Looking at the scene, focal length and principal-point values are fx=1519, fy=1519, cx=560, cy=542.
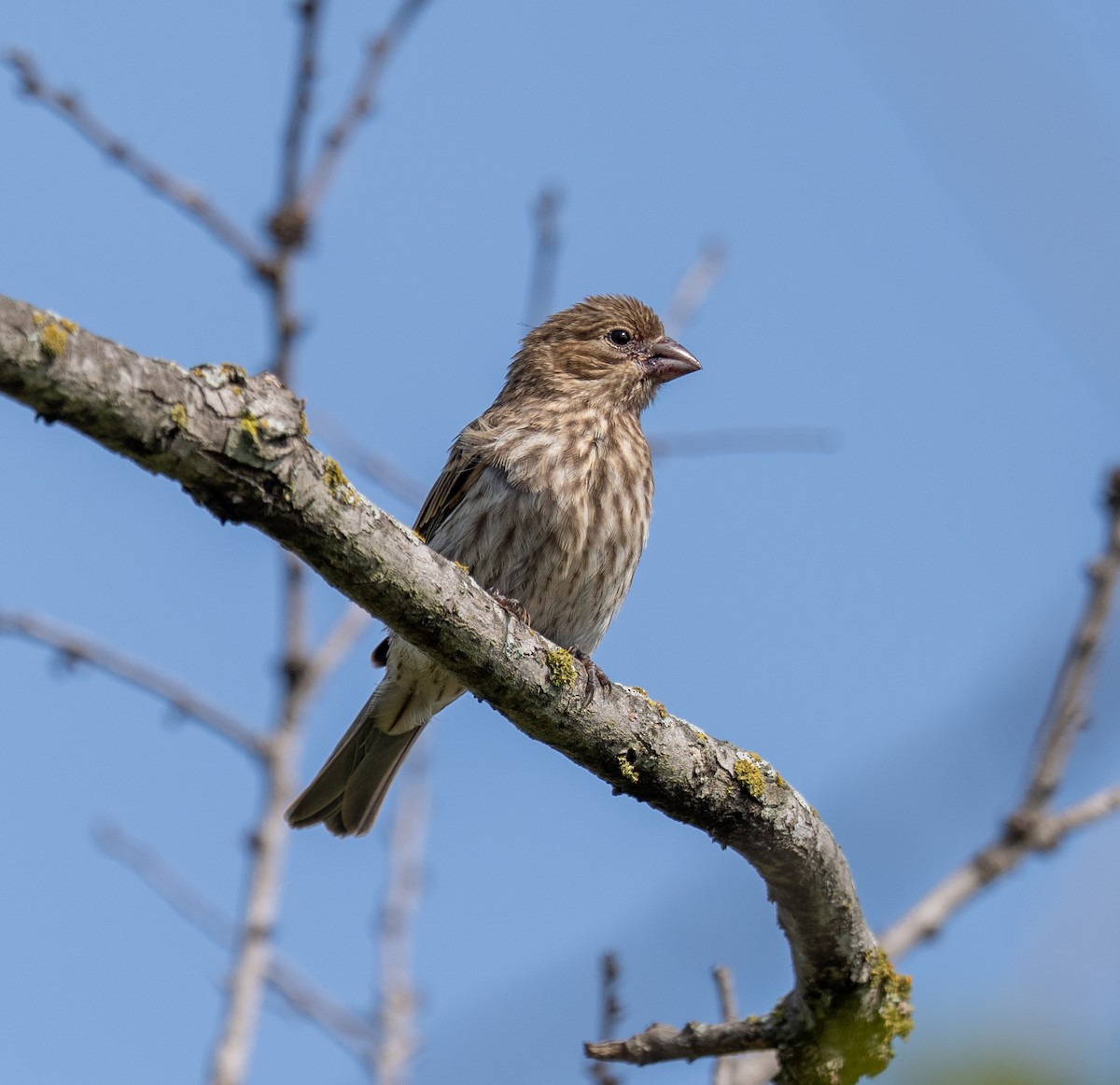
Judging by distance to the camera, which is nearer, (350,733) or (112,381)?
(112,381)

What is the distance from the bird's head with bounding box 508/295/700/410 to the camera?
21.0 ft

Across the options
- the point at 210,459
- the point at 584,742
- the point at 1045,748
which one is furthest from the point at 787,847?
the point at 210,459

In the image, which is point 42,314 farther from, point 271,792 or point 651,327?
point 651,327

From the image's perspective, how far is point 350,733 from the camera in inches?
230

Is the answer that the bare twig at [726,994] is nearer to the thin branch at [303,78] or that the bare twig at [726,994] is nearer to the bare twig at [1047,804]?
the bare twig at [1047,804]

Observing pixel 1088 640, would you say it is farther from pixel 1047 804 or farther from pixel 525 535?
pixel 525 535

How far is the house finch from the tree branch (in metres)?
1.42

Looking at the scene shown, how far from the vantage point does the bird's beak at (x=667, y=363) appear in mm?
6699

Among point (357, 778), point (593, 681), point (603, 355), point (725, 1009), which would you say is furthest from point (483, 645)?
point (603, 355)

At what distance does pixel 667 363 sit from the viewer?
6734mm

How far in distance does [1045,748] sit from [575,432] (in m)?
2.11

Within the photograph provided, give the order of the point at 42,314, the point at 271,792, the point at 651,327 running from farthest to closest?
1. the point at 651,327
2. the point at 271,792
3. the point at 42,314

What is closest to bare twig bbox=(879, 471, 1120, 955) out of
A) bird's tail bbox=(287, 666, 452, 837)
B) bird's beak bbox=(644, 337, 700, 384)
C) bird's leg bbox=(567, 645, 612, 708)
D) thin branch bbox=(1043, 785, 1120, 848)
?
thin branch bbox=(1043, 785, 1120, 848)

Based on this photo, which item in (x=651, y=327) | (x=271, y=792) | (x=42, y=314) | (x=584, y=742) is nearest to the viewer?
(x=42, y=314)
